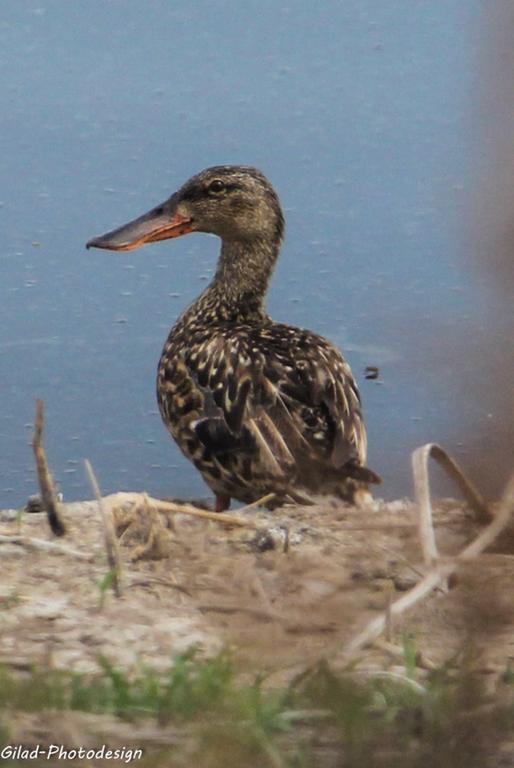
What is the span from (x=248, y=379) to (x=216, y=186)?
132cm

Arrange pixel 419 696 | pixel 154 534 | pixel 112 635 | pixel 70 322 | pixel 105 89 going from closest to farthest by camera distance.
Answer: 1. pixel 419 696
2. pixel 112 635
3. pixel 154 534
4. pixel 70 322
5. pixel 105 89

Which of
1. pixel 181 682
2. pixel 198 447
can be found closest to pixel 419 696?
pixel 181 682

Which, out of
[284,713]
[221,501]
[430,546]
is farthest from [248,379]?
[430,546]

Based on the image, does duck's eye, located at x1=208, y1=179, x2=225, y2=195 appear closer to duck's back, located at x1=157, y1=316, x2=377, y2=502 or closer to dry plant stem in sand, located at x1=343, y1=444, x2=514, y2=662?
duck's back, located at x1=157, y1=316, x2=377, y2=502

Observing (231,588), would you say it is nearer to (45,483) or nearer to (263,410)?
(45,483)

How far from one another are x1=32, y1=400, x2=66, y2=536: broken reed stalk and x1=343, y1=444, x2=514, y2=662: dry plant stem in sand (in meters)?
1.18

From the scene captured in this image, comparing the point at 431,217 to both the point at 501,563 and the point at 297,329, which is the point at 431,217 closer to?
the point at 297,329

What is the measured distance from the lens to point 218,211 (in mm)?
6812

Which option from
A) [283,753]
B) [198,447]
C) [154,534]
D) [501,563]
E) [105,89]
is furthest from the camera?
[105,89]

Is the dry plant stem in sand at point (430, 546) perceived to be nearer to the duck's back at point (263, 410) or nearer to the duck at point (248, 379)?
the duck at point (248, 379)

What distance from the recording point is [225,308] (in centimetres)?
659

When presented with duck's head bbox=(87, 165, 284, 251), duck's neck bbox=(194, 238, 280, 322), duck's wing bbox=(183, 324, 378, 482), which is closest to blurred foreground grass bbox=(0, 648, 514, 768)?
duck's wing bbox=(183, 324, 378, 482)

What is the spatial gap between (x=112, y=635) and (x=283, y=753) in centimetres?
92

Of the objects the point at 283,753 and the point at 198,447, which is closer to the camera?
the point at 283,753
